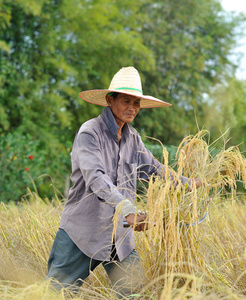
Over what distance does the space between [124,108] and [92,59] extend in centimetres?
1043

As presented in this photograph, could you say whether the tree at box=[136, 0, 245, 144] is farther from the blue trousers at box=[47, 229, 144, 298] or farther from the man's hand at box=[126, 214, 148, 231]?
the man's hand at box=[126, 214, 148, 231]

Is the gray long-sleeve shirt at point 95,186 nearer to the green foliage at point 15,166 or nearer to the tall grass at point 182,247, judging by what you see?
the tall grass at point 182,247

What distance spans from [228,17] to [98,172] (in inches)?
693

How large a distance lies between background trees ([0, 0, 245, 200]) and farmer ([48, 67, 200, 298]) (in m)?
5.15

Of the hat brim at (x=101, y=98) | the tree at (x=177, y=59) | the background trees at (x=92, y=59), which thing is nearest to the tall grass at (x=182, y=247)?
the hat brim at (x=101, y=98)

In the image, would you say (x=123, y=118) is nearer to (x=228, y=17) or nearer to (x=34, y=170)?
(x=34, y=170)

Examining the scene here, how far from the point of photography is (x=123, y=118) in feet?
9.29

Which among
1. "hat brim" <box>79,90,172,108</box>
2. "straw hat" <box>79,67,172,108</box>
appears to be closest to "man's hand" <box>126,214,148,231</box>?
"straw hat" <box>79,67,172,108</box>

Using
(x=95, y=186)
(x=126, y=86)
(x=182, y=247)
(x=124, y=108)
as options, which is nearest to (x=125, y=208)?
(x=95, y=186)

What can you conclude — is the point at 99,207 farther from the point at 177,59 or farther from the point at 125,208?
the point at 177,59

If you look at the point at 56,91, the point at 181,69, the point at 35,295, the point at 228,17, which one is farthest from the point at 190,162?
the point at 228,17

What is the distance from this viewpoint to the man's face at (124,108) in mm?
2838

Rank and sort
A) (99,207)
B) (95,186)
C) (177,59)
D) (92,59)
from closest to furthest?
(95,186) < (99,207) < (92,59) < (177,59)

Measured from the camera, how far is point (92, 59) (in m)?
13.0
